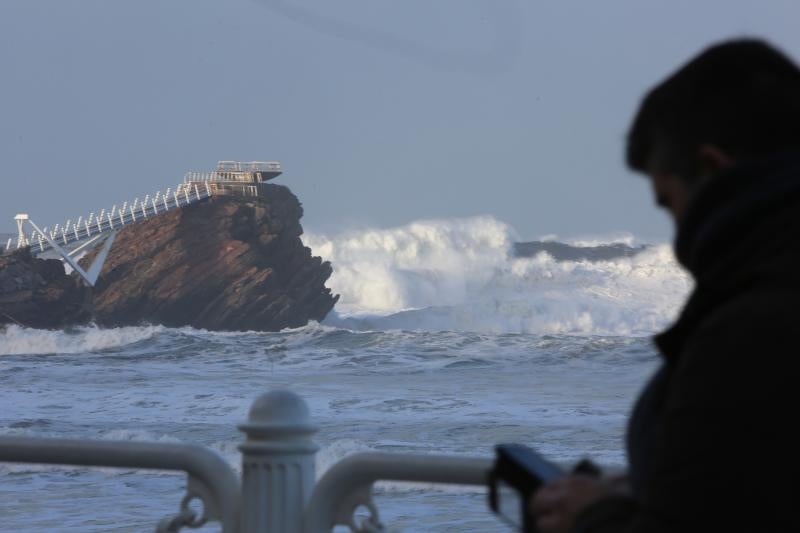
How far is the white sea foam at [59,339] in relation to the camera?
160 feet

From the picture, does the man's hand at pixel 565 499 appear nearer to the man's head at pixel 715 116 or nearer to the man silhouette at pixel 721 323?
the man silhouette at pixel 721 323

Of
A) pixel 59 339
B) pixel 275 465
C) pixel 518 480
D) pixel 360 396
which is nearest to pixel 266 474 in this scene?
pixel 275 465

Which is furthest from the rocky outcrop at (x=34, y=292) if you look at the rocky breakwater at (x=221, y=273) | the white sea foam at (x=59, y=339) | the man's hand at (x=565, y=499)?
the man's hand at (x=565, y=499)

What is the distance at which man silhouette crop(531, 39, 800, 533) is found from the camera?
2.41 ft

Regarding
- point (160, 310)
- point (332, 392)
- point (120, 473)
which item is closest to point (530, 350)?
point (332, 392)

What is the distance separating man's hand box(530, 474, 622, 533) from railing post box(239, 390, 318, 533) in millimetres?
1237

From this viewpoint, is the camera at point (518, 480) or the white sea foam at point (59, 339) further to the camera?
the white sea foam at point (59, 339)

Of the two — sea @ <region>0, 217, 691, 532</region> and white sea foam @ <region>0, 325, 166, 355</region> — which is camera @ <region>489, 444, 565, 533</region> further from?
Result: white sea foam @ <region>0, 325, 166, 355</region>

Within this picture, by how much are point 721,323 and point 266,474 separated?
1451mm

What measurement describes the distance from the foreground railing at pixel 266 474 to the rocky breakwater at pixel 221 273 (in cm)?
5831

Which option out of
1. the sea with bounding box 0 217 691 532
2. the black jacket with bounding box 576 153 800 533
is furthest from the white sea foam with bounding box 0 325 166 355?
the black jacket with bounding box 576 153 800 533

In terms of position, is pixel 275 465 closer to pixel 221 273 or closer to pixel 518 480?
pixel 518 480

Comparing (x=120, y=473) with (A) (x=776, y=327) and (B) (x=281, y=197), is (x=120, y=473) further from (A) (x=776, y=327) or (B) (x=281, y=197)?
(B) (x=281, y=197)

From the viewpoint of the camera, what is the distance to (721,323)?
75 centimetres
